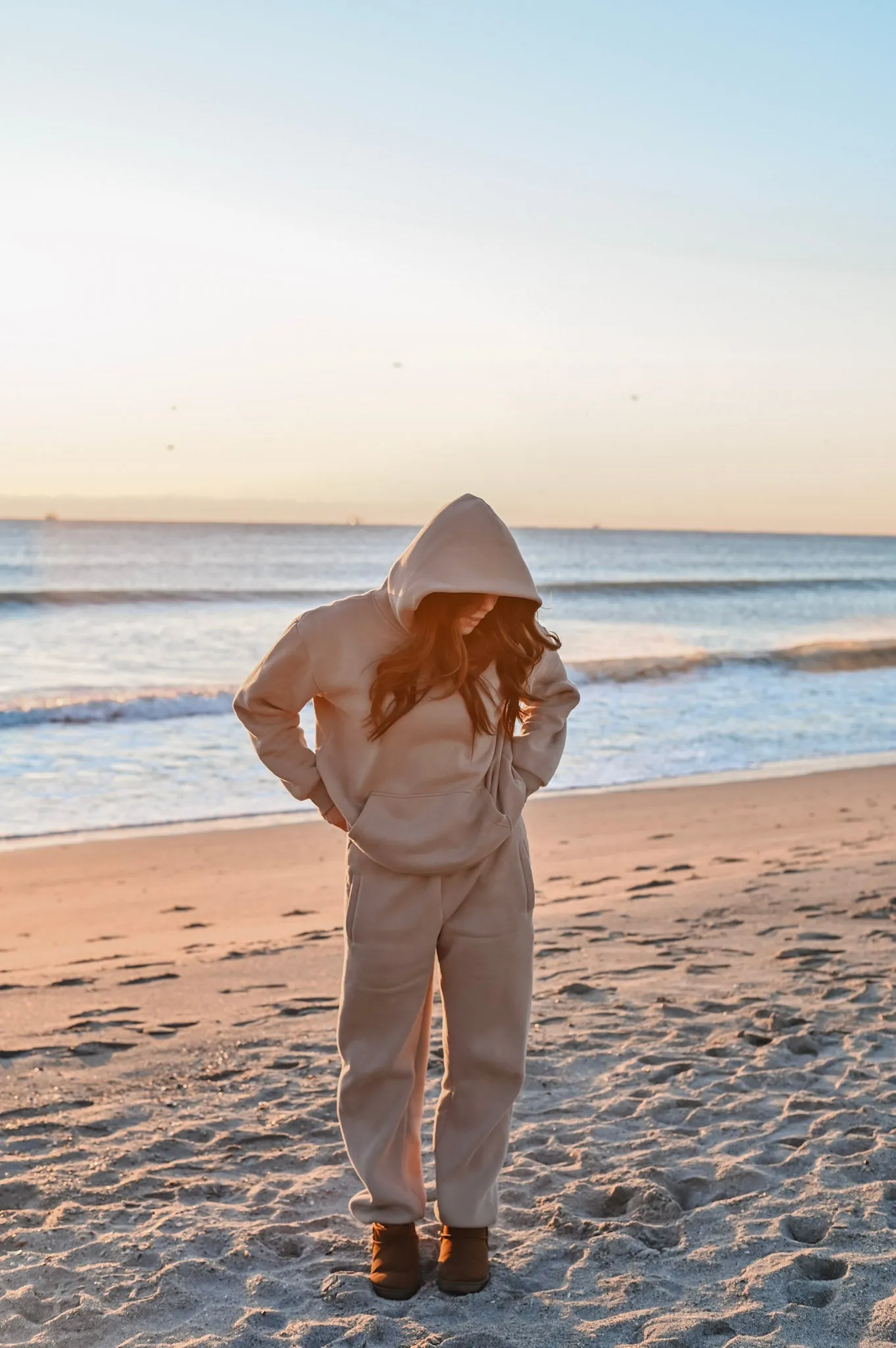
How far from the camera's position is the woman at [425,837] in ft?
8.63

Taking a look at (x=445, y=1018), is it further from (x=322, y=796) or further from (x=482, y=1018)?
(x=322, y=796)

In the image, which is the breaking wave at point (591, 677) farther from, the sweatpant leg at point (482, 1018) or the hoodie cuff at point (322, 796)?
the sweatpant leg at point (482, 1018)

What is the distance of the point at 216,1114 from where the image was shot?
378 cm

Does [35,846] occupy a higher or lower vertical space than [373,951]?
lower

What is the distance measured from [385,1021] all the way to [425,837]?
17.7 inches

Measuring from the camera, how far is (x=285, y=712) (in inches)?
109

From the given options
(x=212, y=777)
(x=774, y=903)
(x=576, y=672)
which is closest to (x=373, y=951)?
(x=774, y=903)

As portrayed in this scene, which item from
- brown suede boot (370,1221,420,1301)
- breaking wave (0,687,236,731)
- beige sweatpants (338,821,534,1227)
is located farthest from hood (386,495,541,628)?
breaking wave (0,687,236,731)

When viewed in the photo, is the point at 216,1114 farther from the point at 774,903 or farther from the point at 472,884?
the point at 774,903

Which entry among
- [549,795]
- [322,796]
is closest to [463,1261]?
[322,796]

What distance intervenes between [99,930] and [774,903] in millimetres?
3452

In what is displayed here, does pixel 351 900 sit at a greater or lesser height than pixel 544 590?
lesser

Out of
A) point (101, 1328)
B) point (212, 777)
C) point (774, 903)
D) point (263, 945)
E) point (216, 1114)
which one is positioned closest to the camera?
point (101, 1328)

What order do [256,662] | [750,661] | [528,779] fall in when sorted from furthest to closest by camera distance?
[750,661], [256,662], [528,779]
